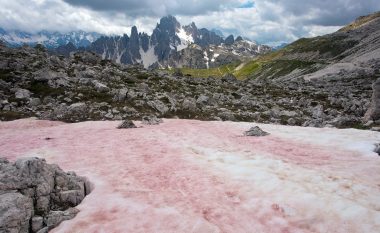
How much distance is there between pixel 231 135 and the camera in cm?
2959

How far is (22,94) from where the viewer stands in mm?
48469

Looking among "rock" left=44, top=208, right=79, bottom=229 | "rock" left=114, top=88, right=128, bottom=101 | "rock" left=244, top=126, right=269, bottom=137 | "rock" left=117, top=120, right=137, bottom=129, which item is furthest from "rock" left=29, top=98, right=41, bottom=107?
"rock" left=44, top=208, right=79, bottom=229

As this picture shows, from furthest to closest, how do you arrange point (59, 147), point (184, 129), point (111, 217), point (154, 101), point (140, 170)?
point (154, 101), point (184, 129), point (59, 147), point (140, 170), point (111, 217)

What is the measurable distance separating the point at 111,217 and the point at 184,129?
17.4 meters

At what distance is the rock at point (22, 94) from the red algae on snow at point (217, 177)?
1942 cm

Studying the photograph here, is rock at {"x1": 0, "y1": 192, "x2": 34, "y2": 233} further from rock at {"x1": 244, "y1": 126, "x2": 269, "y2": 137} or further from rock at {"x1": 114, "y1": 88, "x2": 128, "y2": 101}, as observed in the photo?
rock at {"x1": 114, "y1": 88, "x2": 128, "y2": 101}

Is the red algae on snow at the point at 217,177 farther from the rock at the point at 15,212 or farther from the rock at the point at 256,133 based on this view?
the rock at the point at 15,212

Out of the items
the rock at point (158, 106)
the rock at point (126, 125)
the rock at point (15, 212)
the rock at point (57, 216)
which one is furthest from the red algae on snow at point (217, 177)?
the rock at point (158, 106)

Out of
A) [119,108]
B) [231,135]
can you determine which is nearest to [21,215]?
[231,135]

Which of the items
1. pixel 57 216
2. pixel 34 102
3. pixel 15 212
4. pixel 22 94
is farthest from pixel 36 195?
pixel 22 94

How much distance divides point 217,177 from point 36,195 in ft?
29.3

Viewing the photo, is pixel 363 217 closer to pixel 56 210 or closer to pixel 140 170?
pixel 140 170

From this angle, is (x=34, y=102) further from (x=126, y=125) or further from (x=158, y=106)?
(x=126, y=125)

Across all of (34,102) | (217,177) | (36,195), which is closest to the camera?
(36,195)
